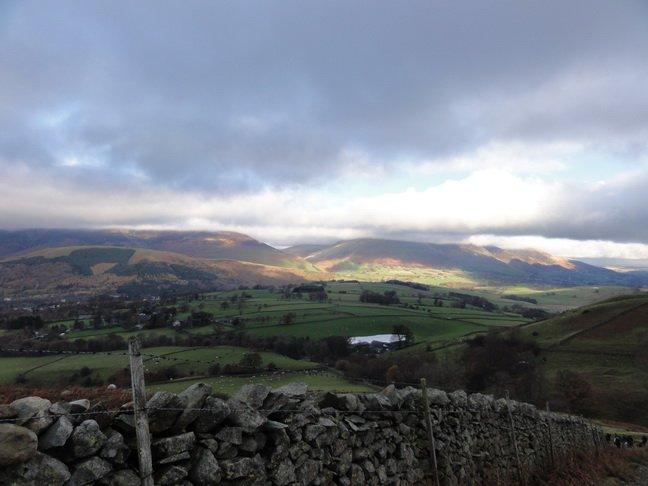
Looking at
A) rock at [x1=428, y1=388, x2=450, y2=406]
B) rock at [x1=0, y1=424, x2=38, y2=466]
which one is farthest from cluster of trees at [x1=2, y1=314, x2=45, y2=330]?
rock at [x1=0, y1=424, x2=38, y2=466]

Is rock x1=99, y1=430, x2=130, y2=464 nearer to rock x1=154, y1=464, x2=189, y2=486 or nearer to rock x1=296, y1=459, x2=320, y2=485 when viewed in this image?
rock x1=154, y1=464, x2=189, y2=486

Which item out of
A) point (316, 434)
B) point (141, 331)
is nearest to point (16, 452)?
point (316, 434)

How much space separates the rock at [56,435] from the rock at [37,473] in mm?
129

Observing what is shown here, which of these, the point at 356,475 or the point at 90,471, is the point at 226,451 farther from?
the point at 356,475

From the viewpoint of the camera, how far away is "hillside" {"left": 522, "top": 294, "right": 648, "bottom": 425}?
162 feet

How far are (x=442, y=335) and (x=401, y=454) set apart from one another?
82477 millimetres

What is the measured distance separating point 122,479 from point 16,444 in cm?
126

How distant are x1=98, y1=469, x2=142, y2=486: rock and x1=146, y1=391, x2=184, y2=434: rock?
0.57 meters

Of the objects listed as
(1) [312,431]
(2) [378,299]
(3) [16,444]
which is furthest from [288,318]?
(3) [16,444]

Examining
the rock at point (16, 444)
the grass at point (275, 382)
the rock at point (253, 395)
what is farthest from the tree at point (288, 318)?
the rock at point (16, 444)

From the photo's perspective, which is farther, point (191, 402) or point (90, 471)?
point (191, 402)

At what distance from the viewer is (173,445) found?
540cm

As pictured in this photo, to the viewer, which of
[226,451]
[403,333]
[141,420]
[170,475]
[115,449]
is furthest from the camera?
[403,333]

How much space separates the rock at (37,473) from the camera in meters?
4.09
